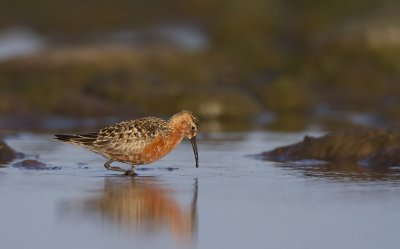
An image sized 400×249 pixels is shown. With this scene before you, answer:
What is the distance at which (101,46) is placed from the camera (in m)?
30.8

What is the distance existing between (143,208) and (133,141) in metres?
2.66

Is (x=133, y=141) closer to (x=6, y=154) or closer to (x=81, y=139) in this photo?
(x=81, y=139)

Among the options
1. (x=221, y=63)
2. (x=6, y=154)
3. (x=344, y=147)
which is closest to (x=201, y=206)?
(x=344, y=147)

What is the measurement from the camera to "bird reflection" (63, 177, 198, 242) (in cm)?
986

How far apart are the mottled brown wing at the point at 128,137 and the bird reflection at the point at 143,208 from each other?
0.96m

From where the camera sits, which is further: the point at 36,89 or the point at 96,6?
the point at 96,6

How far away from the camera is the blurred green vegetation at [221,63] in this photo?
2369cm

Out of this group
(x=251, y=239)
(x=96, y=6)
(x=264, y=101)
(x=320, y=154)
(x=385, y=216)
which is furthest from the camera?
(x=96, y=6)

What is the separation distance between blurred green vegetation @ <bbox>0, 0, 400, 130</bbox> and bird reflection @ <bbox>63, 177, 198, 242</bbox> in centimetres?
934

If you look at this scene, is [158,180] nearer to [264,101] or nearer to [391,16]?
[264,101]

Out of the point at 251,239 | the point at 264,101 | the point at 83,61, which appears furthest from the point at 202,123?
A: the point at 251,239

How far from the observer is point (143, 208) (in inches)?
425

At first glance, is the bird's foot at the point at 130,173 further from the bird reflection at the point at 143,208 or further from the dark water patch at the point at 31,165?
the dark water patch at the point at 31,165

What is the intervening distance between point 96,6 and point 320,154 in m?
23.4
